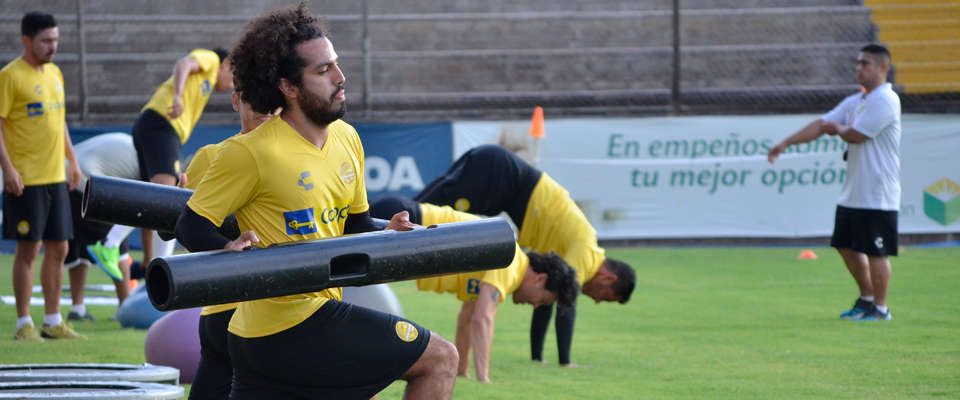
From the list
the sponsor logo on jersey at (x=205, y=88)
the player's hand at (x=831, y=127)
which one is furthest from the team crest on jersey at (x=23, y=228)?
the player's hand at (x=831, y=127)

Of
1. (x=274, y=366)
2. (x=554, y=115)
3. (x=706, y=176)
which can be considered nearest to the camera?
(x=274, y=366)

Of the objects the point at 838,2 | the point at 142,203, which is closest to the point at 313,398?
the point at 142,203

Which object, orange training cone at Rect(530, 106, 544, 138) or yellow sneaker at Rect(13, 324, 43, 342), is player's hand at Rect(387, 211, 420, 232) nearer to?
yellow sneaker at Rect(13, 324, 43, 342)

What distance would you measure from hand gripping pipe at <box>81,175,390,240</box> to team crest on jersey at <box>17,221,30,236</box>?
11.0 ft

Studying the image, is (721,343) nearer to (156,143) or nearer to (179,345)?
(179,345)

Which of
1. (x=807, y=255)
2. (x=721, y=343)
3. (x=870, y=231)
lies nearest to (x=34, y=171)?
(x=721, y=343)

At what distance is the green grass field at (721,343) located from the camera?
190 inches

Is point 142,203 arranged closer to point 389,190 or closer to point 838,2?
point 389,190

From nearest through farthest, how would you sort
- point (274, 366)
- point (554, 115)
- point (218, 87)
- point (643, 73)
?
point (274, 366), point (218, 87), point (554, 115), point (643, 73)

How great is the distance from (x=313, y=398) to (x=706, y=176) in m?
10.6

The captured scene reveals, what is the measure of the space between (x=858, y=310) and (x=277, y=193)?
579cm

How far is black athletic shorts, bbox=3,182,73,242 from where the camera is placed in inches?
237

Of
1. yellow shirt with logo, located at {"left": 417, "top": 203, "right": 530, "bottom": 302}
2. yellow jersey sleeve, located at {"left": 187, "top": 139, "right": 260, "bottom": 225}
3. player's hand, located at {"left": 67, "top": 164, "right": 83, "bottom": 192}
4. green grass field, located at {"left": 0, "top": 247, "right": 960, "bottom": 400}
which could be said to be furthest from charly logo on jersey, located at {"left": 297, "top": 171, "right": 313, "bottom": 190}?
player's hand, located at {"left": 67, "top": 164, "right": 83, "bottom": 192}

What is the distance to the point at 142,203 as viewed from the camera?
3072 mm
